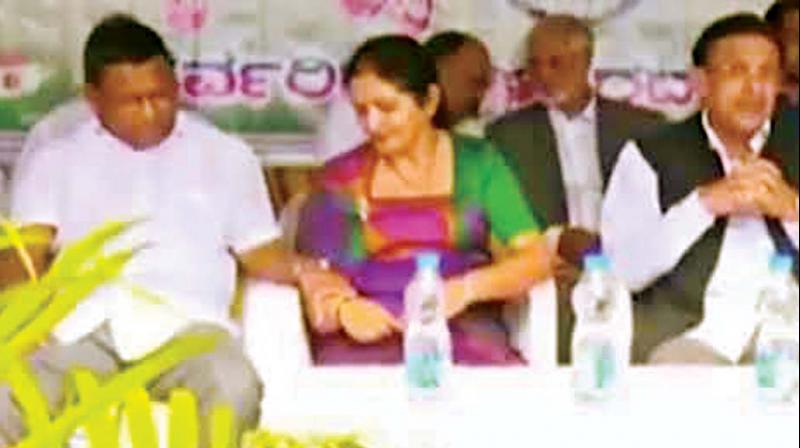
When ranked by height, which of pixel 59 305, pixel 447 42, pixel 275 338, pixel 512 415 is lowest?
pixel 512 415

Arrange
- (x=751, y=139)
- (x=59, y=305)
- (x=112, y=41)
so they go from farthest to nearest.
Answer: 1. (x=751, y=139)
2. (x=112, y=41)
3. (x=59, y=305)

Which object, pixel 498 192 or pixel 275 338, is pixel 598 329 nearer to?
A: pixel 498 192

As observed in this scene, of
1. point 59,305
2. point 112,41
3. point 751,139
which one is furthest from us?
point 751,139

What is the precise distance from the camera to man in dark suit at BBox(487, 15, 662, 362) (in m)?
2.67

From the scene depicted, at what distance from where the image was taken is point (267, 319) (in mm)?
2705

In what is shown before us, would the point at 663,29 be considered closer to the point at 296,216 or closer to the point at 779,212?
the point at 779,212

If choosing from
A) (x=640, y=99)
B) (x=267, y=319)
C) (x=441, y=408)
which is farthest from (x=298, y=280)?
(x=640, y=99)

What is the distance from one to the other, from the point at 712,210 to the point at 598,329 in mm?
236

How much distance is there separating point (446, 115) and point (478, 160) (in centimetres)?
Answer: 8

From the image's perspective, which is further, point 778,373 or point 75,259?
point 778,373

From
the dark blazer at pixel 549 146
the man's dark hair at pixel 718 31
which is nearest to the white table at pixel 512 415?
the dark blazer at pixel 549 146

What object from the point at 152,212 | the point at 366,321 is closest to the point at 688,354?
the point at 366,321

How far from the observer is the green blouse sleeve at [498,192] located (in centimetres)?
269

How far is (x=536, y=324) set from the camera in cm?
271
